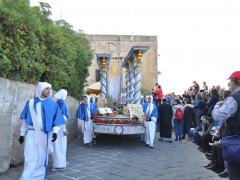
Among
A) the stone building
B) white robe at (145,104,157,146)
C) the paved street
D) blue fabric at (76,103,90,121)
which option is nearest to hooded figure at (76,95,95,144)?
blue fabric at (76,103,90,121)

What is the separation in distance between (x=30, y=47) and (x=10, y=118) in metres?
2.31

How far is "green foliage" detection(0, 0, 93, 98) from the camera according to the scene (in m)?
8.80

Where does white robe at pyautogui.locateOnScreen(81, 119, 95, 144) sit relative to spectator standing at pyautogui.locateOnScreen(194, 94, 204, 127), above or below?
below

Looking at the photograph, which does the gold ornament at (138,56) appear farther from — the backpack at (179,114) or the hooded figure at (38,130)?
the hooded figure at (38,130)

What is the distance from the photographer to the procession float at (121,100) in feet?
48.8

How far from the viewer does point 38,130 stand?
7723mm

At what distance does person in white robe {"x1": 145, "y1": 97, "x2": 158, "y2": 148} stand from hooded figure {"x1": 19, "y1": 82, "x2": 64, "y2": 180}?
25.0ft

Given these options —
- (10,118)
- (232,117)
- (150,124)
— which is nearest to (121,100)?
(150,124)

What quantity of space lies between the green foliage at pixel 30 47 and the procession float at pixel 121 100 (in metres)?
2.33

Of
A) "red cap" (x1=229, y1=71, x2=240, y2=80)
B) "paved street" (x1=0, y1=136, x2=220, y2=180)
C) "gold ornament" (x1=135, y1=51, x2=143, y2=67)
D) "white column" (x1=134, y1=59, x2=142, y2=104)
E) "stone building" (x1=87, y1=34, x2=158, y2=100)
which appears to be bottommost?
"paved street" (x1=0, y1=136, x2=220, y2=180)

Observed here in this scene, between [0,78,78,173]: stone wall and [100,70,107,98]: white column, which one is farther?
[100,70,107,98]: white column

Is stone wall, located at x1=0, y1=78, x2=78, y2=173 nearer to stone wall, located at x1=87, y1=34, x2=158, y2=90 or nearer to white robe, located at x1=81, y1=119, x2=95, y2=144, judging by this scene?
white robe, located at x1=81, y1=119, x2=95, y2=144

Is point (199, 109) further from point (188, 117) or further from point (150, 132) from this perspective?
point (150, 132)

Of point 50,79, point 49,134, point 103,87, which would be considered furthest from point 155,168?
point 103,87
